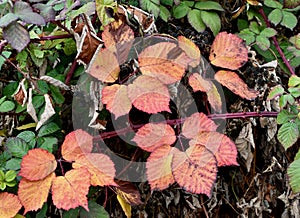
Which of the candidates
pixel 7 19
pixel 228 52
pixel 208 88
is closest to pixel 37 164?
pixel 7 19

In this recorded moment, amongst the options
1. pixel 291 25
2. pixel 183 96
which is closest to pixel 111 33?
pixel 183 96

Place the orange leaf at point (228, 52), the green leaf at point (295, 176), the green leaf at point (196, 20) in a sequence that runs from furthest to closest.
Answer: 1. the green leaf at point (196, 20)
2. the orange leaf at point (228, 52)
3. the green leaf at point (295, 176)

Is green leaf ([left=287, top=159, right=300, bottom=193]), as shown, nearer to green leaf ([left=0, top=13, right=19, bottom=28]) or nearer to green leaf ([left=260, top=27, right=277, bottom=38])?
green leaf ([left=260, top=27, right=277, bottom=38])

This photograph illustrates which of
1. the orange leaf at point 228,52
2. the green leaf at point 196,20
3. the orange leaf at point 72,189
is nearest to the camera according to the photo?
the orange leaf at point 72,189

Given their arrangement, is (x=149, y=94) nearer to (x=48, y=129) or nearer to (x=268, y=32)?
(x=48, y=129)

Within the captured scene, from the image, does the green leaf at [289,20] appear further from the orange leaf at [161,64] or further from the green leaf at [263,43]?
the orange leaf at [161,64]

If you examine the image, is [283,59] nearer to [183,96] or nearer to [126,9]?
[183,96]

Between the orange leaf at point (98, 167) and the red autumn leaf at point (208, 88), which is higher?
the red autumn leaf at point (208, 88)

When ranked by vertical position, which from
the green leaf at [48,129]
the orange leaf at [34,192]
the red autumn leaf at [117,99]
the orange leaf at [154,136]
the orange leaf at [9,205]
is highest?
the red autumn leaf at [117,99]

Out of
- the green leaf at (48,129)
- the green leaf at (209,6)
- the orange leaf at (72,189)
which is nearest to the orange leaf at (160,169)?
the orange leaf at (72,189)
